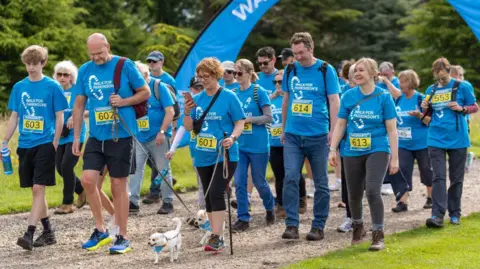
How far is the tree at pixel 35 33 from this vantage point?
2623 cm

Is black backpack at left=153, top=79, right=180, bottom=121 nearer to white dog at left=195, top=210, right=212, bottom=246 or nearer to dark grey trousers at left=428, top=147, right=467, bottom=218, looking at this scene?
white dog at left=195, top=210, right=212, bottom=246

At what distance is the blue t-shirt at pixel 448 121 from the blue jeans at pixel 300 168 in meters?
1.52

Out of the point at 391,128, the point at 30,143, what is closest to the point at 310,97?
the point at 391,128

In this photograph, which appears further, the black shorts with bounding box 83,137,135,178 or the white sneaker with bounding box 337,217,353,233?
the white sneaker with bounding box 337,217,353,233

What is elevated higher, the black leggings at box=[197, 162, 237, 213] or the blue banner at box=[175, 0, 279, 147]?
the blue banner at box=[175, 0, 279, 147]

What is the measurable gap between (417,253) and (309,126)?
1.84m

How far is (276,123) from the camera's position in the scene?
11.4m

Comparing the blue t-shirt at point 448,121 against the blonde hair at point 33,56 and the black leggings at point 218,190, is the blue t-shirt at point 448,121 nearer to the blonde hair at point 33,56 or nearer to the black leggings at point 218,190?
the black leggings at point 218,190

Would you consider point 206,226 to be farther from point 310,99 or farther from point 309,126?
point 310,99

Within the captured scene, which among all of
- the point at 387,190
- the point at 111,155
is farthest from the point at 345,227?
the point at 387,190

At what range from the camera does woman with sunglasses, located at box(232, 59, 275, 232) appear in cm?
1016

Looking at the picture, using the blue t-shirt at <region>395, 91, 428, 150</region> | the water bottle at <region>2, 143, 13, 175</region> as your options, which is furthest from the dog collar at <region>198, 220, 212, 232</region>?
the blue t-shirt at <region>395, 91, 428, 150</region>

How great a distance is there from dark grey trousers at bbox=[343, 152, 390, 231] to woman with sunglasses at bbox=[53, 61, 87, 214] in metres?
3.61

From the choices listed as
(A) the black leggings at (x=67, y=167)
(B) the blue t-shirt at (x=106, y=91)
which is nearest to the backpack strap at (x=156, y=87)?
(A) the black leggings at (x=67, y=167)
